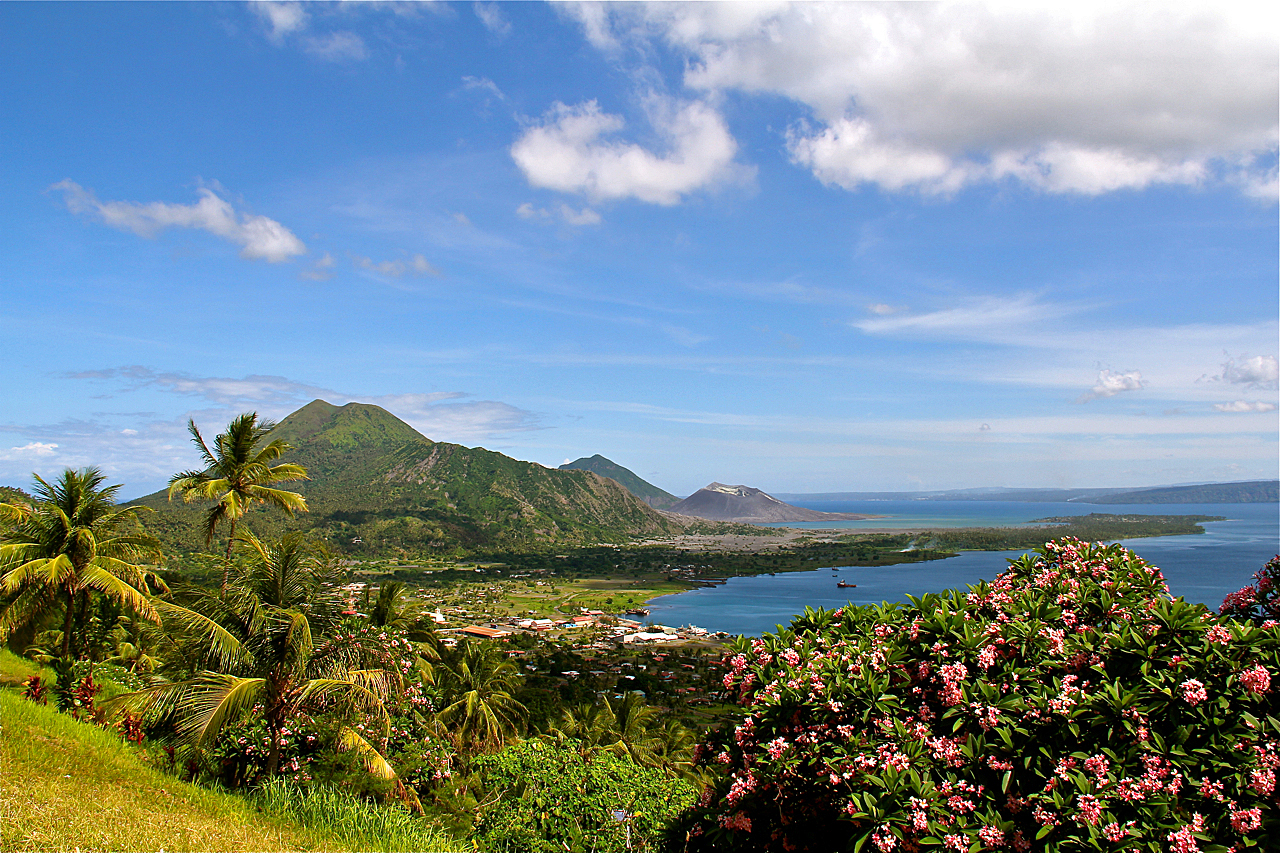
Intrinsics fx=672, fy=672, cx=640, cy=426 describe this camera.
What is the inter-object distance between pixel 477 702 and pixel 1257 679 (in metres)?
21.7

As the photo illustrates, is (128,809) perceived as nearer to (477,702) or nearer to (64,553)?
(64,553)

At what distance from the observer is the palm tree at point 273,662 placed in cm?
1058

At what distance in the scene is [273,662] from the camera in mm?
11727

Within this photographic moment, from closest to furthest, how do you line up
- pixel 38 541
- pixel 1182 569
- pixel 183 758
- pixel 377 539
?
1. pixel 183 758
2. pixel 38 541
3. pixel 1182 569
4. pixel 377 539

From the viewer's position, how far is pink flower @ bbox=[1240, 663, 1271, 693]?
495 centimetres

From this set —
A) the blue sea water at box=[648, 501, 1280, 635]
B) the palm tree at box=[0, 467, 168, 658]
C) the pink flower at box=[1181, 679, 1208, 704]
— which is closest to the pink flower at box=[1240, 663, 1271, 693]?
the pink flower at box=[1181, 679, 1208, 704]

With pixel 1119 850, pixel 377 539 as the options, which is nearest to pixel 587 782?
pixel 1119 850

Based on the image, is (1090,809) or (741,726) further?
(741,726)

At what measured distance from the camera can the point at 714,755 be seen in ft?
22.6

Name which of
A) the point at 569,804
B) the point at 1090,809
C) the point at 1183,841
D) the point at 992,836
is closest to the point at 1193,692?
the point at 1183,841

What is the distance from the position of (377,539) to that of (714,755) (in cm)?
16557

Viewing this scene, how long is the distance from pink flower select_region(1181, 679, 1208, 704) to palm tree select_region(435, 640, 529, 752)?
56.6ft

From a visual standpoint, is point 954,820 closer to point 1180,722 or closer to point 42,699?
point 1180,722

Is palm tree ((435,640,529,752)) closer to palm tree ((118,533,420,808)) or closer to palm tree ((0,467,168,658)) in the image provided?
palm tree ((118,533,420,808))
